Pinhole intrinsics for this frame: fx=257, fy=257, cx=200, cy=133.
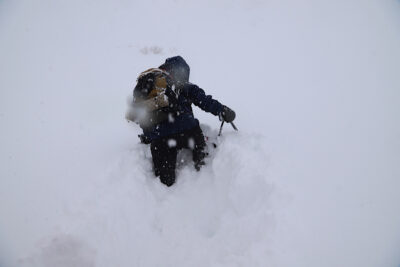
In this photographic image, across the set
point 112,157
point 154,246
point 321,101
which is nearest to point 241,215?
point 154,246

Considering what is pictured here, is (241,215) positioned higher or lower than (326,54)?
lower

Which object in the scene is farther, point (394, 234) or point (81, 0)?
point (81, 0)

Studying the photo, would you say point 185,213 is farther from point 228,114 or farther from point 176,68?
point 176,68

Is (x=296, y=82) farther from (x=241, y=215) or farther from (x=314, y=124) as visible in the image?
(x=241, y=215)

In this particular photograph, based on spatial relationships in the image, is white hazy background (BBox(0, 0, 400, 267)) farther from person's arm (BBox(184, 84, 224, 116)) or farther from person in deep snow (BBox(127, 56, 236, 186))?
person's arm (BBox(184, 84, 224, 116))

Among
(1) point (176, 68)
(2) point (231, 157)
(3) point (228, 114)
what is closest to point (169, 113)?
(1) point (176, 68)

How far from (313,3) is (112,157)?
24.8ft

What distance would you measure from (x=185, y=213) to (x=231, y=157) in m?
1.03

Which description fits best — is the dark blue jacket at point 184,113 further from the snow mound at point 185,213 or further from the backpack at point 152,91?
the snow mound at point 185,213

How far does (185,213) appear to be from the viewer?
143 inches

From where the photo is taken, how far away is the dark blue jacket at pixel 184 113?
11.8 ft

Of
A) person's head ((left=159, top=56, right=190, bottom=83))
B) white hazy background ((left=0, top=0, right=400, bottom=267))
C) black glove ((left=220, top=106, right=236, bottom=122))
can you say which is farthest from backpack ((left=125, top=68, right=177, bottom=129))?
white hazy background ((left=0, top=0, right=400, bottom=267))

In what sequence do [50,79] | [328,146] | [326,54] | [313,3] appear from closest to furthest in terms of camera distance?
[328,146] → [326,54] → [50,79] → [313,3]

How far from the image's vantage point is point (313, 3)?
787 cm
